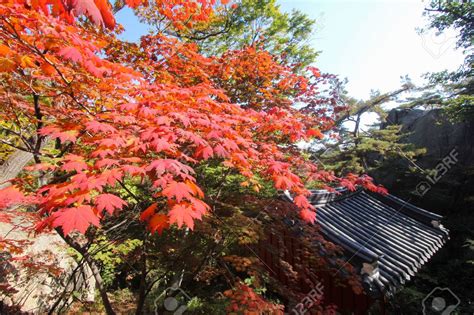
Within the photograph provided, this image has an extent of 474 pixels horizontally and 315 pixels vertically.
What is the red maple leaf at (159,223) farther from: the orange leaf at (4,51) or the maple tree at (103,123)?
the orange leaf at (4,51)

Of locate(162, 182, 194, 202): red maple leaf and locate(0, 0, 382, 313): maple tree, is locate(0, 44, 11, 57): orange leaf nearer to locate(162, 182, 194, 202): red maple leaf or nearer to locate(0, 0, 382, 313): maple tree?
locate(0, 0, 382, 313): maple tree

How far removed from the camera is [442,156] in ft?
57.2

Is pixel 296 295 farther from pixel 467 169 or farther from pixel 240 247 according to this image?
pixel 467 169

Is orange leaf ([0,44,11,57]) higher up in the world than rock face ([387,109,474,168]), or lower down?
lower down

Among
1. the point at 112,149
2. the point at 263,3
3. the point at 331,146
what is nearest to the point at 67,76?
the point at 112,149

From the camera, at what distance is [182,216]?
228 cm

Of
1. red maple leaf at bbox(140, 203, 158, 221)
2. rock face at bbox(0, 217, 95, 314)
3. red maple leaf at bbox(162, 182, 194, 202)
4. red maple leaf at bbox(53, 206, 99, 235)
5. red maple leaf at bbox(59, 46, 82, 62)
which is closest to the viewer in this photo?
red maple leaf at bbox(53, 206, 99, 235)

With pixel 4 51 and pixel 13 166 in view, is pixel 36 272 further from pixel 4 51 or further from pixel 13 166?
pixel 4 51

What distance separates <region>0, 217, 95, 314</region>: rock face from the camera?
6.97 meters
